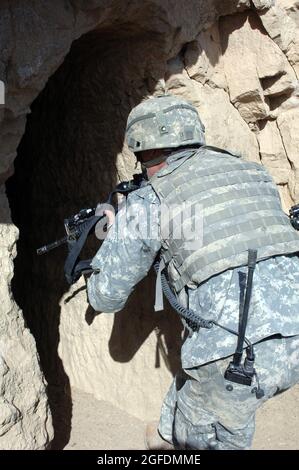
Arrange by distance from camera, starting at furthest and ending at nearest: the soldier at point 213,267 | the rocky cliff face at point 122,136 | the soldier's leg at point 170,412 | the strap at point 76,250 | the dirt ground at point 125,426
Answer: the dirt ground at point 125,426
the rocky cliff face at point 122,136
the soldier's leg at point 170,412
the strap at point 76,250
the soldier at point 213,267

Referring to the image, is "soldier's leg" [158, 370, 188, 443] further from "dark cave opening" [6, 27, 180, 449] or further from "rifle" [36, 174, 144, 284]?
"rifle" [36, 174, 144, 284]

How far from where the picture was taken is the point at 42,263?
3.26 metres

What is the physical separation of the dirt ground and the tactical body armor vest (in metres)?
1.11

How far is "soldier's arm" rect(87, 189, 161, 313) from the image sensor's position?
2080 mm

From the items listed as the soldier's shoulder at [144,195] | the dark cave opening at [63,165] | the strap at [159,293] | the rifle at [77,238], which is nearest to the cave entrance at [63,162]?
the dark cave opening at [63,165]

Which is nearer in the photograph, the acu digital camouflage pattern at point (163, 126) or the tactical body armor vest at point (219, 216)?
the tactical body armor vest at point (219, 216)

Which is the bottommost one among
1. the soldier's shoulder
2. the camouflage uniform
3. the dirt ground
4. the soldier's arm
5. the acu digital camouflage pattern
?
the dirt ground

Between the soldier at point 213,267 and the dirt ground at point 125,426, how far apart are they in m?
0.70

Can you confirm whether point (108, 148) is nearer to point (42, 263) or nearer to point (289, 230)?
point (42, 263)

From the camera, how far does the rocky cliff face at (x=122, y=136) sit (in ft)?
8.66

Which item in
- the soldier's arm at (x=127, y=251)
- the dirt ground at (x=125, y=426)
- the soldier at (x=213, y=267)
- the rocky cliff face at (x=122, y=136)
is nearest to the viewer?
the soldier at (x=213, y=267)

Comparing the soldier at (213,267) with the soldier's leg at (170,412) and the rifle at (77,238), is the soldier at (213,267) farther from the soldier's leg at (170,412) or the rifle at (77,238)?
the soldier's leg at (170,412)

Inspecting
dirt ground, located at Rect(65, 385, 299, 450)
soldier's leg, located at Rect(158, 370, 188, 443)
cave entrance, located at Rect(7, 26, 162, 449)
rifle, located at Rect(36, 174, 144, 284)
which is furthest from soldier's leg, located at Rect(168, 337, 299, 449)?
cave entrance, located at Rect(7, 26, 162, 449)

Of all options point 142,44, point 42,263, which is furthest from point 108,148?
point 42,263
